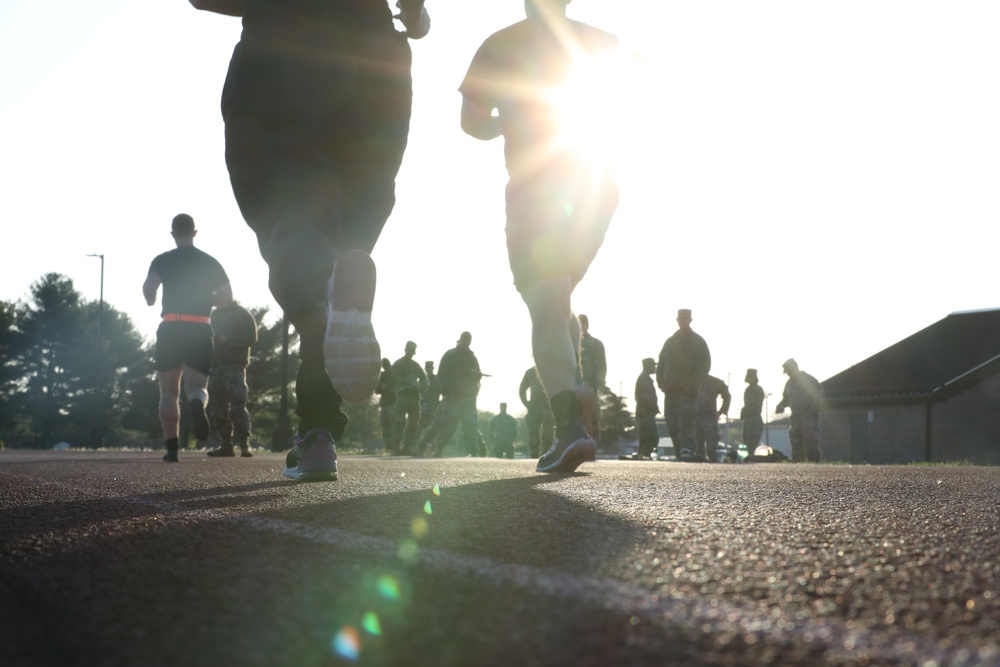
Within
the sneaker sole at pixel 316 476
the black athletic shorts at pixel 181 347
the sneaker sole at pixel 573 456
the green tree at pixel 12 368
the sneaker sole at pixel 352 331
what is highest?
the green tree at pixel 12 368

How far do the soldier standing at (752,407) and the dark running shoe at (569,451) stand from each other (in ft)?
53.8

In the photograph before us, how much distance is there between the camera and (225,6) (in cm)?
440

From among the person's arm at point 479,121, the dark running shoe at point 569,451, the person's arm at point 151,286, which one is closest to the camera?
the dark running shoe at point 569,451

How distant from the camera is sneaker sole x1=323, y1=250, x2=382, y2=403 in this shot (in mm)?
3865

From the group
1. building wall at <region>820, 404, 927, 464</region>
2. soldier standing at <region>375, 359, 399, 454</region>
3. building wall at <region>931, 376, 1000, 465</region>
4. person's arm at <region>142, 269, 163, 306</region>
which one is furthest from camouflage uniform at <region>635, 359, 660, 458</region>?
building wall at <region>931, 376, 1000, 465</region>

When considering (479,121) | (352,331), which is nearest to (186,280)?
(479,121)

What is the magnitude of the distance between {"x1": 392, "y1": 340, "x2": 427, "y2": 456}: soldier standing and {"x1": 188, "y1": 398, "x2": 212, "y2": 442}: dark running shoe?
33.7 feet

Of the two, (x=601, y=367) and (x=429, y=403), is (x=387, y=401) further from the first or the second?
(x=601, y=367)

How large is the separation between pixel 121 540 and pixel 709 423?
603 inches

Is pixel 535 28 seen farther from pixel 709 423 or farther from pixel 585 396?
pixel 709 423

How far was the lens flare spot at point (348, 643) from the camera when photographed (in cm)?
117

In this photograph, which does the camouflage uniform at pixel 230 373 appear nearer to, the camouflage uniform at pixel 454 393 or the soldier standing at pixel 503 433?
the camouflage uniform at pixel 454 393

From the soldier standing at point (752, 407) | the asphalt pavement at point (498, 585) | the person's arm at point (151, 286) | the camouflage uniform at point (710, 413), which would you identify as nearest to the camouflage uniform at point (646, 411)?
the camouflage uniform at point (710, 413)

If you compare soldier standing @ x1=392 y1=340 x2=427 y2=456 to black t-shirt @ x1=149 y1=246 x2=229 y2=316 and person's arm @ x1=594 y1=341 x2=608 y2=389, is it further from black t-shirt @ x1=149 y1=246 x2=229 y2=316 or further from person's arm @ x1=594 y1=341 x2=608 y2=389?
black t-shirt @ x1=149 y1=246 x2=229 y2=316
